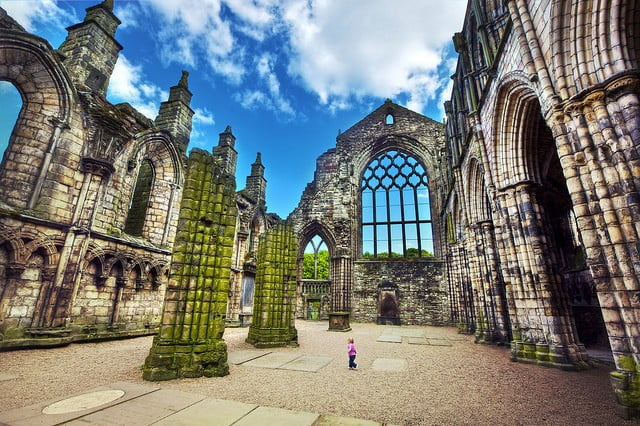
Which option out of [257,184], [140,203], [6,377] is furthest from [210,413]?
[257,184]

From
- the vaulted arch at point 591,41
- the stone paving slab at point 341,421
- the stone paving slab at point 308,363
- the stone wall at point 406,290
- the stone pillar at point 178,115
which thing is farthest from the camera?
the stone wall at point 406,290

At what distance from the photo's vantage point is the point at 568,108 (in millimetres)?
4348

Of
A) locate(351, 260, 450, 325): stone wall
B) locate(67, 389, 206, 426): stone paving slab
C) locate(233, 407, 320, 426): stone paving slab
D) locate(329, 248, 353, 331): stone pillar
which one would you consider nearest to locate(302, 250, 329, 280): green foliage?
locate(329, 248, 353, 331): stone pillar

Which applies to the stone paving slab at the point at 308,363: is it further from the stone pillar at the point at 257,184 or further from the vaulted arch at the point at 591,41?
the stone pillar at the point at 257,184

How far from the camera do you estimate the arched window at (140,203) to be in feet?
36.6

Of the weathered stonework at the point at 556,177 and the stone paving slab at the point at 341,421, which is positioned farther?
the weathered stonework at the point at 556,177

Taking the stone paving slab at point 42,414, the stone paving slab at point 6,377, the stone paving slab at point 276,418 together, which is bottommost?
the stone paving slab at point 6,377

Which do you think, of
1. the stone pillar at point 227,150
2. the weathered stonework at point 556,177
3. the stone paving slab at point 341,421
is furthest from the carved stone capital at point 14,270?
the weathered stonework at point 556,177

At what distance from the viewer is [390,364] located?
6160mm

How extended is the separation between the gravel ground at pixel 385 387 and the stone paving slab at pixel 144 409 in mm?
421

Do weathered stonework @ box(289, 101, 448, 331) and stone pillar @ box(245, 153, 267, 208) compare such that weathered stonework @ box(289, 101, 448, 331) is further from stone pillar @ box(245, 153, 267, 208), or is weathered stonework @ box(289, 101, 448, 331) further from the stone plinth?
the stone plinth

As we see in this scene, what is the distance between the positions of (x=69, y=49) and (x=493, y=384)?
1479 centimetres

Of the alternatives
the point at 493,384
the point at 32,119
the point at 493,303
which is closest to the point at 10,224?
the point at 32,119

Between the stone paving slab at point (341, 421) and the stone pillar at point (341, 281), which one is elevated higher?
→ the stone pillar at point (341, 281)
